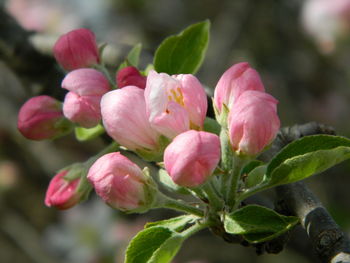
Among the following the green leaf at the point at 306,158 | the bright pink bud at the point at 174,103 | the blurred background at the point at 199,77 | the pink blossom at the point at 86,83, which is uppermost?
the pink blossom at the point at 86,83

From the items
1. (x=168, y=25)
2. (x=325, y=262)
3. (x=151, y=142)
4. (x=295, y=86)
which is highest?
(x=151, y=142)

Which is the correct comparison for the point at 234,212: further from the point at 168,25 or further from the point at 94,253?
the point at 168,25

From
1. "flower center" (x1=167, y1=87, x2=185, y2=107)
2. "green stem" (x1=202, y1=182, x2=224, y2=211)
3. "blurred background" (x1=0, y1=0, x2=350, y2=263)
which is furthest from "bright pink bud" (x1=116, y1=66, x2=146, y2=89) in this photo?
"blurred background" (x1=0, y1=0, x2=350, y2=263)

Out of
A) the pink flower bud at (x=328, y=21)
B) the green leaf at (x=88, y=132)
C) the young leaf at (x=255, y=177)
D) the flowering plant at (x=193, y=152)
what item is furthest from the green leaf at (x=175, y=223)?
the pink flower bud at (x=328, y=21)

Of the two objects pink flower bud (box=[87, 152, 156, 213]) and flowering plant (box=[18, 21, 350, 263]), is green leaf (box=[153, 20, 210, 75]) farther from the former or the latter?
pink flower bud (box=[87, 152, 156, 213])

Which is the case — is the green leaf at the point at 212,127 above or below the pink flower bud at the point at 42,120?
below

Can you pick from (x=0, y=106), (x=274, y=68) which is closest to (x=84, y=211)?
(x=0, y=106)

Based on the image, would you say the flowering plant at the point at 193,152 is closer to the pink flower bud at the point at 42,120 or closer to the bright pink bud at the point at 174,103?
the bright pink bud at the point at 174,103
